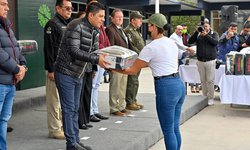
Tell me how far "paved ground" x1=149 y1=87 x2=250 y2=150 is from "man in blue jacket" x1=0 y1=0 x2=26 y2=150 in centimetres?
226

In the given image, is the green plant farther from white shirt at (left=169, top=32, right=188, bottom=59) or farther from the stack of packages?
the stack of packages

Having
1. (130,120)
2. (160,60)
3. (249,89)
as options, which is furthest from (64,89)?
(249,89)

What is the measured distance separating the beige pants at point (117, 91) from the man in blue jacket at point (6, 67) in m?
2.57

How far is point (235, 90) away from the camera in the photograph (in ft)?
27.6

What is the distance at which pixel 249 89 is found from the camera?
8281 millimetres

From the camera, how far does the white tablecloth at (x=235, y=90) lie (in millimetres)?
8336

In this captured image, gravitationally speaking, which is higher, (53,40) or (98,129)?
(53,40)

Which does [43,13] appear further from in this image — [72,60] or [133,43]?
[72,60]

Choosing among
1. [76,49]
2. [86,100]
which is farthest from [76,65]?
[86,100]

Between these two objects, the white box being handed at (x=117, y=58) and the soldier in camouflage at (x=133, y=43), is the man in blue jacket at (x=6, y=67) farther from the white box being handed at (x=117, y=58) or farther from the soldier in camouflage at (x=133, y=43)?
the soldier in camouflage at (x=133, y=43)

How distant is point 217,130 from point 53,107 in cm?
305

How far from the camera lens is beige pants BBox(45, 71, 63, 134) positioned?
5043 millimetres

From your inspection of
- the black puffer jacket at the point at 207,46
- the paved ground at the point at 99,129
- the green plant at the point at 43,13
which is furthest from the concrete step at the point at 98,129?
the green plant at the point at 43,13

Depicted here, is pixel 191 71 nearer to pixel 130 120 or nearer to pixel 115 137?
pixel 130 120
